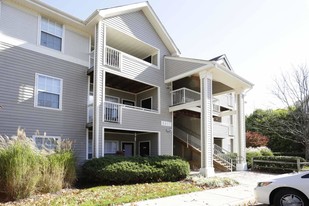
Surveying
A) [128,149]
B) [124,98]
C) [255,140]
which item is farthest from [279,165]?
[255,140]

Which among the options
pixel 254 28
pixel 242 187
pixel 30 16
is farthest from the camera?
pixel 254 28

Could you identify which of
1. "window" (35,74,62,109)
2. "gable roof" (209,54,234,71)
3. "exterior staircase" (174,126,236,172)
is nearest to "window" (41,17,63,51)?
"window" (35,74,62,109)

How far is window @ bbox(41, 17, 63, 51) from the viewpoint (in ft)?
42.7

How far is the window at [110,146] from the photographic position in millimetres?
16836

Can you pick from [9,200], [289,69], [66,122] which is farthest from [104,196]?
[289,69]

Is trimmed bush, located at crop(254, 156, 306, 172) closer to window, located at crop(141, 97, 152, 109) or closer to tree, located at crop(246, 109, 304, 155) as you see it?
window, located at crop(141, 97, 152, 109)

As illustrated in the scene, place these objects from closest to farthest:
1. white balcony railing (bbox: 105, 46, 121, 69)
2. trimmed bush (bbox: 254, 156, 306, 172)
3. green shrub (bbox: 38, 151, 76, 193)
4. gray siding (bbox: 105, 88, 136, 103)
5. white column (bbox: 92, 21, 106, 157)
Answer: green shrub (bbox: 38, 151, 76, 193) → white column (bbox: 92, 21, 106, 157) → white balcony railing (bbox: 105, 46, 121, 69) → trimmed bush (bbox: 254, 156, 306, 172) → gray siding (bbox: 105, 88, 136, 103)

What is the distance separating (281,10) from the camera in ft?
45.5

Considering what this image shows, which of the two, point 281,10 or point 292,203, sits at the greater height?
point 281,10

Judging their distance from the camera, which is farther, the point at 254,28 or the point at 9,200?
the point at 254,28

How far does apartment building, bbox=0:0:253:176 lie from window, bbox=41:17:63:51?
51 millimetres

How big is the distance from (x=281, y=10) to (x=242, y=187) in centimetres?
981

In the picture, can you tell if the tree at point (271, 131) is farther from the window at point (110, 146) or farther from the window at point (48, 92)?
the window at point (48, 92)

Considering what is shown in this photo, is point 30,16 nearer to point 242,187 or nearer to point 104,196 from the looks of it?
point 104,196
